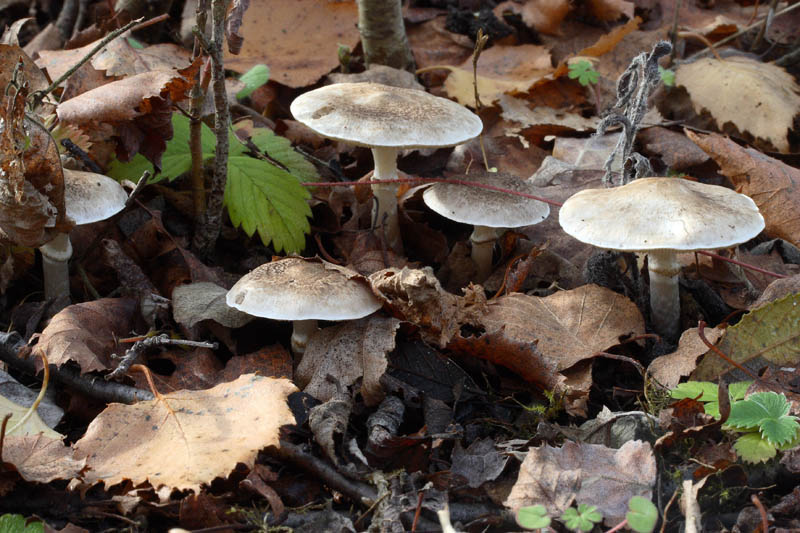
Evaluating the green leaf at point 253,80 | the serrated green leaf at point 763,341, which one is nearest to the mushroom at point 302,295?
the serrated green leaf at point 763,341

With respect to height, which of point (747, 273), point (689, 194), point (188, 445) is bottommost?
point (747, 273)

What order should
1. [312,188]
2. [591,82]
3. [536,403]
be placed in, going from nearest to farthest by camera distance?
[536,403], [312,188], [591,82]

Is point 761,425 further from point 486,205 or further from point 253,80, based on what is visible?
point 253,80

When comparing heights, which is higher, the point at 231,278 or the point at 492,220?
the point at 492,220

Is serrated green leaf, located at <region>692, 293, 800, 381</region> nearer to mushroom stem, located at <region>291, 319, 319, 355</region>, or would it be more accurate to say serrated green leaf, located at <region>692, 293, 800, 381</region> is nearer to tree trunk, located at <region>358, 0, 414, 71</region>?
mushroom stem, located at <region>291, 319, 319, 355</region>

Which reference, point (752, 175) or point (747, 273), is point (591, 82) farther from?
point (747, 273)

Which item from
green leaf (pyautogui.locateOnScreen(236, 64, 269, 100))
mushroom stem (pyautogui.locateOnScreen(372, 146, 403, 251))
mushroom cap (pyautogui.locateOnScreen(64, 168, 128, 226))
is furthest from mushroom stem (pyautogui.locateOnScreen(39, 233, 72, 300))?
green leaf (pyautogui.locateOnScreen(236, 64, 269, 100))

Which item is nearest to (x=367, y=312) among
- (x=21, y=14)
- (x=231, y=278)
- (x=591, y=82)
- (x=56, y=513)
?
(x=231, y=278)

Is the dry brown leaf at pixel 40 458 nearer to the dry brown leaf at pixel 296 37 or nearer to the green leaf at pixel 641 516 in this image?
the green leaf at pixel 641 516
